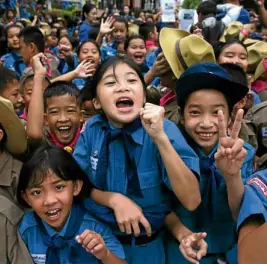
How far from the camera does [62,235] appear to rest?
1.79 m

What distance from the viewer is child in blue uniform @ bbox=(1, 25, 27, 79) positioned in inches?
191

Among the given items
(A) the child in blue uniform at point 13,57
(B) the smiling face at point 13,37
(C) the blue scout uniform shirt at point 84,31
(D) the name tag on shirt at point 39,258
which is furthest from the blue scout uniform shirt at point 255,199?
(C) the blue scout uniform shirt at point 84,31

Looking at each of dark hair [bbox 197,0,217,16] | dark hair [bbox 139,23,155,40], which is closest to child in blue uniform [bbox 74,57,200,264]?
dark hair [bbox 197,0,217,16]

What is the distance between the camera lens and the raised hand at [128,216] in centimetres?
166

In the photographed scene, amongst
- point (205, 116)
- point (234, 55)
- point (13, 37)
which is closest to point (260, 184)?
point (205, 116)

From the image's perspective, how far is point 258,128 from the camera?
101 inches

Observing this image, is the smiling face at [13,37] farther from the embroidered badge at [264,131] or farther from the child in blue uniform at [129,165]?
the child in blue uniform at [129,165]

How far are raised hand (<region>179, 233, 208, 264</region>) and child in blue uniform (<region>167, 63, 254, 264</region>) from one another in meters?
0.10

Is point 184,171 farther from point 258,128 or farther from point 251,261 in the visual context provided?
point 258,128

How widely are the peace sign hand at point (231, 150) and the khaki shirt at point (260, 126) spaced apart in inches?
44.9

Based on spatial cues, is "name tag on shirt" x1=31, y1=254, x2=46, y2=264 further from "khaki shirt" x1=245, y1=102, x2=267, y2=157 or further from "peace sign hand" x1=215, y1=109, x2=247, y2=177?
"khaki shirt" x1=245, y1=102, x2=267, y2=157

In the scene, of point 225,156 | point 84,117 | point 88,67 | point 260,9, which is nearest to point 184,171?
point 225,156

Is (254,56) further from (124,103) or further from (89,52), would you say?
(124,103)

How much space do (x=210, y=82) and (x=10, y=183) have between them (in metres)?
1.07
